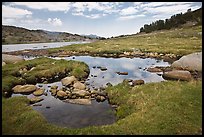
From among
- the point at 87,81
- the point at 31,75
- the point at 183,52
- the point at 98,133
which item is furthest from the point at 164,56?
the point at 98,133

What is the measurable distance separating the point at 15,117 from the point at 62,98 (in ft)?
24.0

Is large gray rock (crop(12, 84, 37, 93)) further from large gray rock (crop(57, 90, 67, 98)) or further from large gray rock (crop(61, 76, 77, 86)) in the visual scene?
large gray rock (crop(61, 76, 77, 86))

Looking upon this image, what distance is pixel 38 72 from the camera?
33625 mm

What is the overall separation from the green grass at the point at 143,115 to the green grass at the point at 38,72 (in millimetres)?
7987

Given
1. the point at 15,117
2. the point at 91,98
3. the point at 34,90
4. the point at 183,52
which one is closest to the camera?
the point at 15,117

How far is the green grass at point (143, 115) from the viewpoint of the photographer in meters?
15.2

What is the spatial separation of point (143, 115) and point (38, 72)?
2149 centimetres

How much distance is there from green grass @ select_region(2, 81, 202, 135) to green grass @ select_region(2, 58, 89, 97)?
799 centimetres

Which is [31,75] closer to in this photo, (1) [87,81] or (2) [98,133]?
(1) [87,81]

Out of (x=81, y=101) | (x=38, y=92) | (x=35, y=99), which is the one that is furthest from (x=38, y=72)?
(x=81, y=101)

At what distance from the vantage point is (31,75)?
32031 mm

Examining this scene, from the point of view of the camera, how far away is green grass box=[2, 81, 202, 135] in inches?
598

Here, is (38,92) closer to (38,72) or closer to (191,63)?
(38,72)

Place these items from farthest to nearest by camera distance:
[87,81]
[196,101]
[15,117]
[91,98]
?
[87,81], [91,98], [196,101], [15,117]
